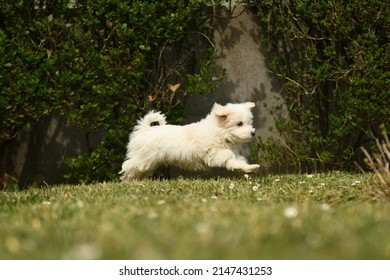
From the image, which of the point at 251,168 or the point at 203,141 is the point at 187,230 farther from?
the point at 203,141

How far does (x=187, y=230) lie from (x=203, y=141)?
11.0 feet

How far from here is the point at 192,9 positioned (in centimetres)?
684

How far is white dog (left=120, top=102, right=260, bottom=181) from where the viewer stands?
19.4ft

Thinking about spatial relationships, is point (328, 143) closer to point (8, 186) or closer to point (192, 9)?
point (192, 9)

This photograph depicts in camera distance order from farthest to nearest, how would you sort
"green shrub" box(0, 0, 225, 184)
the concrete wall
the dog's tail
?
the concrete wall, "green shrub" box(0, 0, 225, 184), the dog's tail

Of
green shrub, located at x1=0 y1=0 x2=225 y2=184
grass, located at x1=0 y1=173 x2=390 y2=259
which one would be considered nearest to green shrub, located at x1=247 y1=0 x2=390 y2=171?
green shrub, located at x1=0 y1=0 x2=225 y2=184

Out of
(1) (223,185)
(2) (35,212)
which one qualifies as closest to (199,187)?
(1) (223,185)

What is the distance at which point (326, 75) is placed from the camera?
6.98 m

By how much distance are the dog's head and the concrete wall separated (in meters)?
1.38

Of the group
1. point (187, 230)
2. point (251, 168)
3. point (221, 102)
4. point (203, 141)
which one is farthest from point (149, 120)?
point (187, 230)

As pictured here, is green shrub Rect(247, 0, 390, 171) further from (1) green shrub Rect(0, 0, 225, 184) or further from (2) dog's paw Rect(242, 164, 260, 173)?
(2) dog's paw Rect(242, 164, 260, 173)

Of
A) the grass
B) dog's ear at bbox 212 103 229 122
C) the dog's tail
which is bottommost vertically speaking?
the grass

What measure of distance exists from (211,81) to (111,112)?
1244 mm
